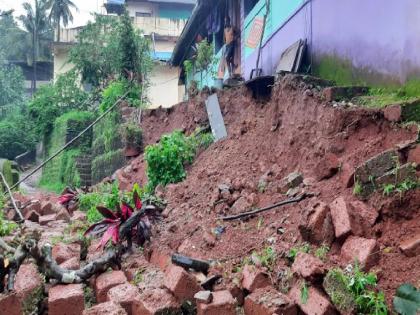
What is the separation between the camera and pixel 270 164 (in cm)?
520

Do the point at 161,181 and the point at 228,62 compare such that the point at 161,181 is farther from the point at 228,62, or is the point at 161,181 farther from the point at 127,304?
the point at 228,62

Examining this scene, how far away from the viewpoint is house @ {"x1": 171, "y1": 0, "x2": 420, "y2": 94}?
4367 millimetres

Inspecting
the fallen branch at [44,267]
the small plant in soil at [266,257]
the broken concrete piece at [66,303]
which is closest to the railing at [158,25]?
the fallen branch at [44,267]

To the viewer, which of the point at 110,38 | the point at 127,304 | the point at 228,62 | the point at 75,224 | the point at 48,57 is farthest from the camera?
the point at 48,57

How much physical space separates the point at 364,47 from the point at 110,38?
12027 millimetres

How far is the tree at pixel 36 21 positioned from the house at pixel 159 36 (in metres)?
7.92

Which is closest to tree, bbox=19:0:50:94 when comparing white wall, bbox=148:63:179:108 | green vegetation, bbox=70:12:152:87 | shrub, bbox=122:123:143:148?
white wall, bbox=148:63:179:108

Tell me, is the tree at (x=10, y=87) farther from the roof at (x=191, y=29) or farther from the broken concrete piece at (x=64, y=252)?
the broken concrete piece at (x=64, y=252)

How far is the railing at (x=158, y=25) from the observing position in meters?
22.9

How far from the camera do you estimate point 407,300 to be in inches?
99.0

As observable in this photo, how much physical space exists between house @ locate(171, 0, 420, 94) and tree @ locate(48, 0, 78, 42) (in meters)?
24.3

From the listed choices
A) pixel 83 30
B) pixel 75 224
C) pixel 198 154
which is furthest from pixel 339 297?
pixel 83 30

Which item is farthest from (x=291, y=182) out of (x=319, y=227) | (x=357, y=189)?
(x=319, y=227)

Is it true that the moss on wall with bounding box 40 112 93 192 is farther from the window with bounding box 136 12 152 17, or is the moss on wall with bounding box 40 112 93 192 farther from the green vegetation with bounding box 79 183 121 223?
the window with bounding box 136 12 152 17
